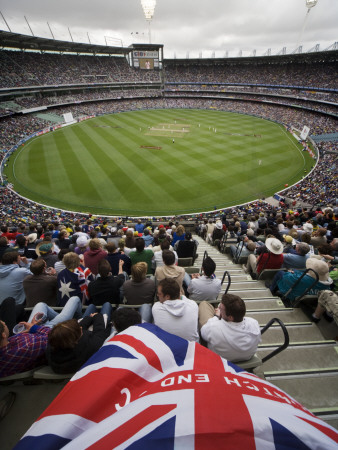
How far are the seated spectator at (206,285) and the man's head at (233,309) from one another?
1.32 m

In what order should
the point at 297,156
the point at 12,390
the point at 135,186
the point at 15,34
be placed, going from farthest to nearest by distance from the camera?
the point at 15,34 → the point at 297,156 → the point at 135,186 → the point at 12,390

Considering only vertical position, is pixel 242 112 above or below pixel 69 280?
below

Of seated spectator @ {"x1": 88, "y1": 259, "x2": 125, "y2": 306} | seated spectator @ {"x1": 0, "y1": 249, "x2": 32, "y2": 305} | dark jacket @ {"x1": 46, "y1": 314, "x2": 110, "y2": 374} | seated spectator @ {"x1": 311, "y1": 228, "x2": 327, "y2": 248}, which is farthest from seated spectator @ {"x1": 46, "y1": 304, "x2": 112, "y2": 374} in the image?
seated spectator @ {"x1": 311, "y1": 228, "x2": 327, "y2": 248}

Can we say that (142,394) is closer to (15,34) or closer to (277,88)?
(15,34)

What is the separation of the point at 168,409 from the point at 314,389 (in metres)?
2.80

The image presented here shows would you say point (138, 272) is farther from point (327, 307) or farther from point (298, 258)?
point (298, 258)

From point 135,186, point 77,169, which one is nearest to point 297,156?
point 135,186

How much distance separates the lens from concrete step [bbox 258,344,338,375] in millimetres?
3342

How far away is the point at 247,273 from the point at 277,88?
75.5m

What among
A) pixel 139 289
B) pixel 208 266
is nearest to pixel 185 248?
pixel 208 266

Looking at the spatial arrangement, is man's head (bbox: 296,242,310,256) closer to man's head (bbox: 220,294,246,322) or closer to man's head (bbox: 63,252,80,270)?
man's head (bbox: 220,294,246,322)

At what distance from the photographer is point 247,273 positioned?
7.36m

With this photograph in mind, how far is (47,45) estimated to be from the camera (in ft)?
193

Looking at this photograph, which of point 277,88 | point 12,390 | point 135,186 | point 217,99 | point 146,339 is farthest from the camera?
point 217,99
